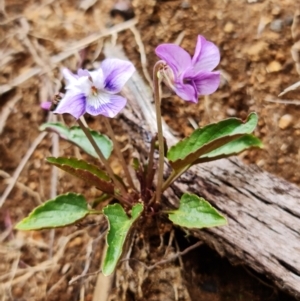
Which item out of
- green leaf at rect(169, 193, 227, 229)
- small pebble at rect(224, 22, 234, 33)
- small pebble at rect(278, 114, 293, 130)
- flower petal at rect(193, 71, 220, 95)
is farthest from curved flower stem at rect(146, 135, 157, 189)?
small pebble at rect(224, 22, 234, 33)

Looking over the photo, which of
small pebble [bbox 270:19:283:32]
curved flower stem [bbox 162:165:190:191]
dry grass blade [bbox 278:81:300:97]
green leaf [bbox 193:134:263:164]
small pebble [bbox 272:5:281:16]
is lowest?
curved flower stem [bbox 162:165:190:191]

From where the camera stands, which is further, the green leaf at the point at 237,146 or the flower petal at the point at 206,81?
the green leaf at the point at 237,146

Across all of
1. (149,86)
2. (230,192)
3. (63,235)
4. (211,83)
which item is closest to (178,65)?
(211,83)

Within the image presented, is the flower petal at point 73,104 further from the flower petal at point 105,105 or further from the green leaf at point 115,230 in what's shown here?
the green leaf at point 115,230

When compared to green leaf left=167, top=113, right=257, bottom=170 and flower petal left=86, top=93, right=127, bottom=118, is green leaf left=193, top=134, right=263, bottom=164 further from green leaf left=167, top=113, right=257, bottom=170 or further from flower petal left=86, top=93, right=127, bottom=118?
flower petal left=86, top=93, right=127, bottom=118

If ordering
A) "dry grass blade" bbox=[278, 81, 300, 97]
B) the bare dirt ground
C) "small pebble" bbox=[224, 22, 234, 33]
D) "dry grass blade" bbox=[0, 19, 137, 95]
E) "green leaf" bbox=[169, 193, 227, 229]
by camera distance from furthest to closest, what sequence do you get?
"dry grass blade" bbox=[0, 19, 137, 95]
"small pebble" bbox=[224, 22, 234, 33]
"dry grass blade" bbox=[278, 81, 300, 97]
the bare dirt ground
"green leaf" bbox=[169, 193, 227, 229]

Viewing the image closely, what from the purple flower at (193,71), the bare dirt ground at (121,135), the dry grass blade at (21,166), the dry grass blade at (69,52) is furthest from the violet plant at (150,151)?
the dry grass blade at (69,52)

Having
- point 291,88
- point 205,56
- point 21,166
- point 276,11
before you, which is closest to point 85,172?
point 205,56
